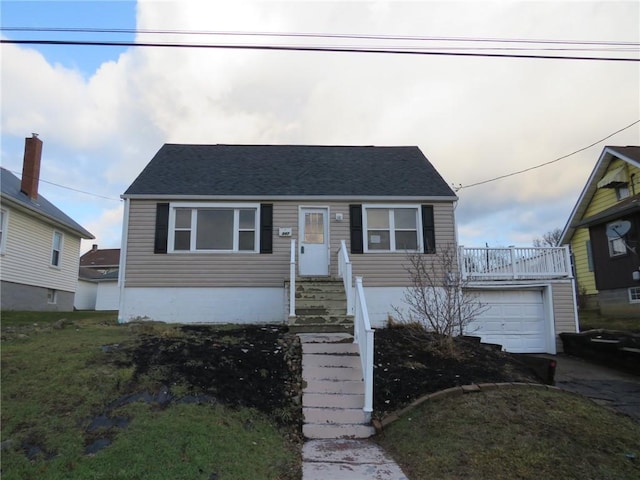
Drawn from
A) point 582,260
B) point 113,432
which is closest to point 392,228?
point 113,432

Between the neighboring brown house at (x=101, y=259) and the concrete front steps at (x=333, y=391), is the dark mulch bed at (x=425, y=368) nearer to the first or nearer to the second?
the concrete front steps at (x=333, y=391)

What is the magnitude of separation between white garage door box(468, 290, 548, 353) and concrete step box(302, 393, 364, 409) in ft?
23.3

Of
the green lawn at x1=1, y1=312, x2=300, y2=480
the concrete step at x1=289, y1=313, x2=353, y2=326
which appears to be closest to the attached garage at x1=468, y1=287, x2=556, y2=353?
the concrete step at x1=289, y1=313, x2=353, y2=326

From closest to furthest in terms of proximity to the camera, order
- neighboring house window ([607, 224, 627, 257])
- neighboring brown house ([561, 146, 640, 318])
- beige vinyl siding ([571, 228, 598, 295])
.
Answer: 1. neighboring brown house ([561, 146, 640, 318])
2. neighboring house window ([607, 224, 627, 257])
3. beige vinyl siding ([571, 228, 598, 295])

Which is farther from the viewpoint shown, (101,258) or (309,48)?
(101,258)

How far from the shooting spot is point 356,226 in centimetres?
1213

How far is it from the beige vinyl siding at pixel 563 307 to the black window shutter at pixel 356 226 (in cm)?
597

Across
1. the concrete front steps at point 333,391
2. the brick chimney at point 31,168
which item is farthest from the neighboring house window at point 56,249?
the concrete front steps at point 333,391

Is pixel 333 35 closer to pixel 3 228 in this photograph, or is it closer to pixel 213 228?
pixel 213 228

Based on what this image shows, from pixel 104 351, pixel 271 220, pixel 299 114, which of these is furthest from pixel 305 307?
pixel 299 114

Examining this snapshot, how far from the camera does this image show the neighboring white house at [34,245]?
15156 mm

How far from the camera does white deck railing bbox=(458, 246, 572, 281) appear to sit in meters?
12.3

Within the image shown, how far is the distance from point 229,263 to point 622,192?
1703cm

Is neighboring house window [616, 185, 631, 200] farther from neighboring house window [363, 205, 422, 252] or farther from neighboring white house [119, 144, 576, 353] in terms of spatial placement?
neighboring house window [363, 205, 422, 252]
